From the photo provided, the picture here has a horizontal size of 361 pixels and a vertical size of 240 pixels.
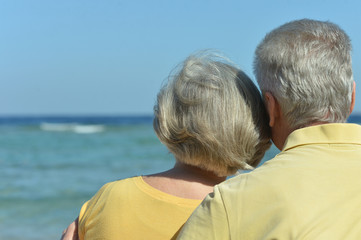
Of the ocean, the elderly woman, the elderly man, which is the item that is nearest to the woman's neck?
the elderly woman

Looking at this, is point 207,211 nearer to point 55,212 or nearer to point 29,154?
point 55,212

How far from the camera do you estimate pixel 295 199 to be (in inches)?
49.6

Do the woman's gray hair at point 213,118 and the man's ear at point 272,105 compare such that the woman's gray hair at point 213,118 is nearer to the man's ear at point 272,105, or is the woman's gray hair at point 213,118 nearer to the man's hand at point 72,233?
the man's ear at point 272,105

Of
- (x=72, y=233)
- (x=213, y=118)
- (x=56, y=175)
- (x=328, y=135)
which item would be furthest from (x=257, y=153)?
(x=56, y=175)

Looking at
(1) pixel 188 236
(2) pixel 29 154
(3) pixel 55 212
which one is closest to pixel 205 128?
(1) pixel 188 236

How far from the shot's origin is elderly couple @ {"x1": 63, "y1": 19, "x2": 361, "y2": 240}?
1280mm

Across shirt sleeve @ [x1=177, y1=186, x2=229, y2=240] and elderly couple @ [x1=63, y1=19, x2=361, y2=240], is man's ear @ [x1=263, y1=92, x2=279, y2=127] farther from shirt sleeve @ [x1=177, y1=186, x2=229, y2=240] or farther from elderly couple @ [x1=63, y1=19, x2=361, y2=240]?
shirt sleeve @ [x1=177, y1=186, x2=229, y2=240]

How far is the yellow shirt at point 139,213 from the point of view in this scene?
5.61 feet

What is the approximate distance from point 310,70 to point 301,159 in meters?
0.27

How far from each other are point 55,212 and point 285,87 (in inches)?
240

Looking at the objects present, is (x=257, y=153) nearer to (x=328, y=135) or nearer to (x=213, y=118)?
(x=213, y=118)

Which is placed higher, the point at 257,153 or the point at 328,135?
the point at 328,135

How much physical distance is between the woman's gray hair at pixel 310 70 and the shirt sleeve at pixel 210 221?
0.38m

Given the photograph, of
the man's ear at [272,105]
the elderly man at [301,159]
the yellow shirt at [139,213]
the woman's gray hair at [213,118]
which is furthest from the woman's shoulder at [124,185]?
the man's ear at [272,105]
